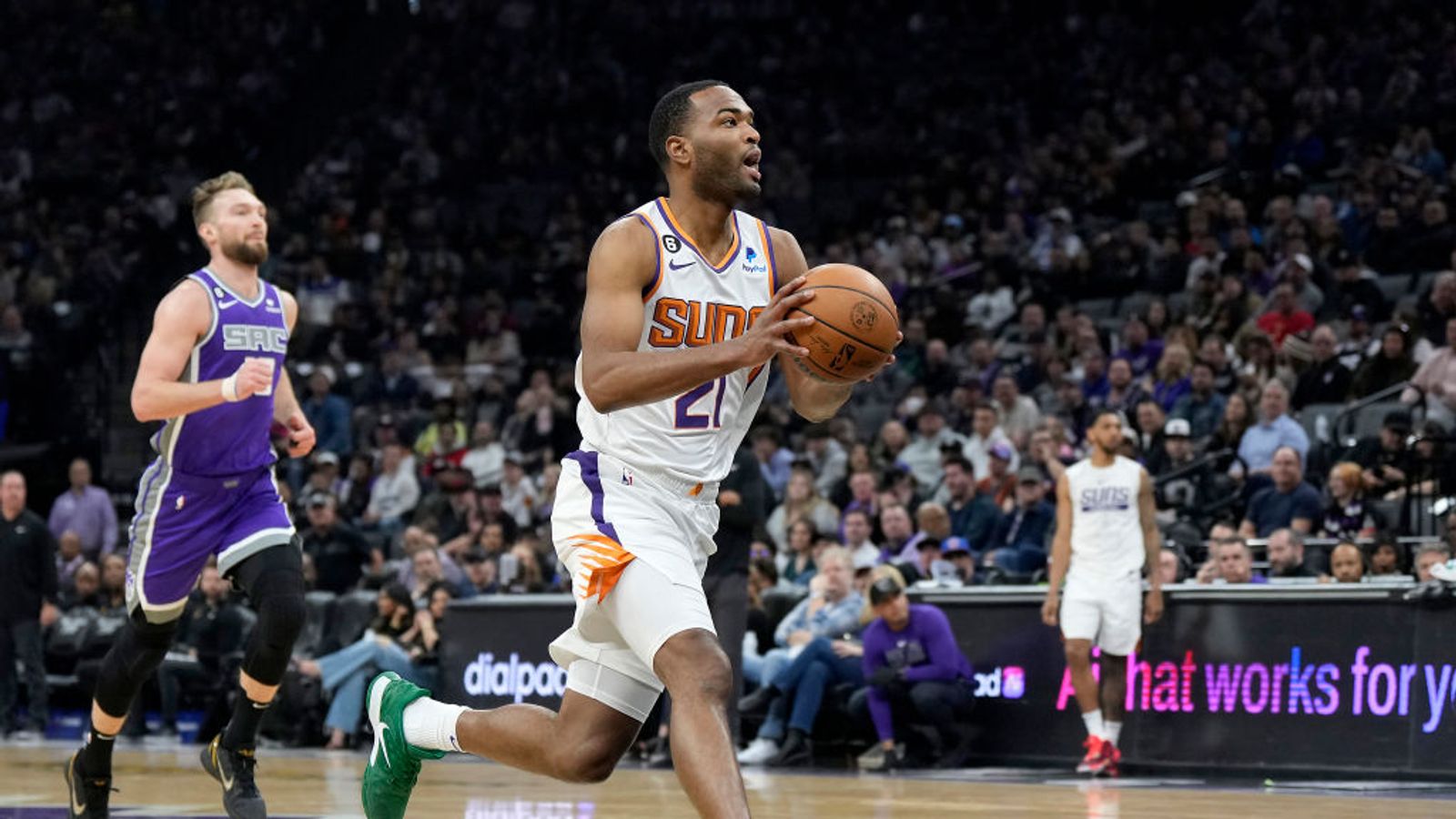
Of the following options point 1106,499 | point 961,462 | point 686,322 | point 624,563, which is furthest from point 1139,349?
point 624,563

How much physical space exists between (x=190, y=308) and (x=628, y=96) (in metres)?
19.2

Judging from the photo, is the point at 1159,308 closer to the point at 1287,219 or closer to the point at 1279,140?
the point at 1287,219

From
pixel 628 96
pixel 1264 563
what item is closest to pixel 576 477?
pixel 1264 563

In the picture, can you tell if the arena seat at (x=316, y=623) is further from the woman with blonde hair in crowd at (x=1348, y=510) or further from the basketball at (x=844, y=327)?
the basketball at (x=844, y=327)

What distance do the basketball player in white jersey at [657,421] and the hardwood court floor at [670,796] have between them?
2.84 metres

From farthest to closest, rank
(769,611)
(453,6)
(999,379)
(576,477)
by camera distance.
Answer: (453,6), (999,379), (769,611), (576,477)

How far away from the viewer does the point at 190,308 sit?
725 centimetres

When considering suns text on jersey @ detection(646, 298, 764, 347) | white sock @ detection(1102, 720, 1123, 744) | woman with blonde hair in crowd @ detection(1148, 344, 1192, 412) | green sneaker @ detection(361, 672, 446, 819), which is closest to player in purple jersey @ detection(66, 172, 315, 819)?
green sneaker @ detection(361, 672, 446, 819)

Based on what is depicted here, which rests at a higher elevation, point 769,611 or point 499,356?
point 499,356

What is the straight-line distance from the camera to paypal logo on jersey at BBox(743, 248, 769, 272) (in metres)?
5.35

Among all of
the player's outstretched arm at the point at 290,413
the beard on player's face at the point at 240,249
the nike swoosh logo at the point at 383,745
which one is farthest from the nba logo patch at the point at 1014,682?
the nike swoosh logo at the point at 383,745

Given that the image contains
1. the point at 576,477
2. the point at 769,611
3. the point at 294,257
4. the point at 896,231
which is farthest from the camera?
the point at 294,257

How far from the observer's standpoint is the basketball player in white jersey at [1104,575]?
10961 millimetres

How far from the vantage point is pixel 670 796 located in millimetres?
9258
